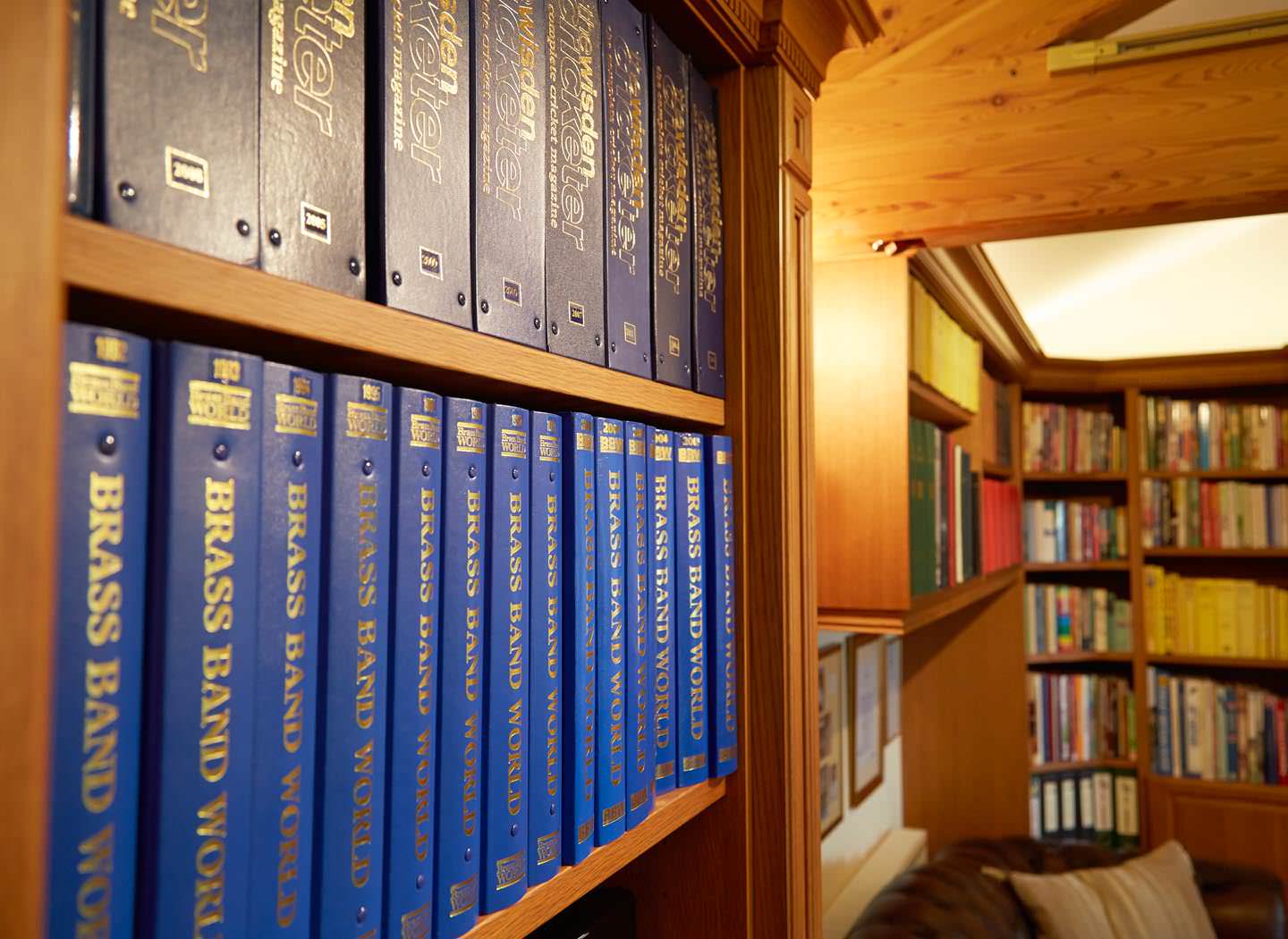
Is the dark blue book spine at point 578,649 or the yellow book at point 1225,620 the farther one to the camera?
the yellow book at point 1225,620

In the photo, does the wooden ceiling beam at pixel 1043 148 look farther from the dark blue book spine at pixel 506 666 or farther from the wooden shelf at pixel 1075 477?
the wooden shelf at pixel 1075 477

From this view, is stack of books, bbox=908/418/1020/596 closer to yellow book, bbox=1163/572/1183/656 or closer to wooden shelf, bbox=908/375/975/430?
wooden shelf, bbox=908/375/975/430

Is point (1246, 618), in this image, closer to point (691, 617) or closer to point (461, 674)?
point (691, 617)

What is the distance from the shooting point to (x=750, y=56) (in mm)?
968

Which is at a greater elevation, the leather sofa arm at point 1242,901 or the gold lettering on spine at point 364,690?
the gold lettering on spine at point 364,690

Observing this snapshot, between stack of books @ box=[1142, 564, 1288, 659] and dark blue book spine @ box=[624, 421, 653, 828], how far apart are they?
313 cm

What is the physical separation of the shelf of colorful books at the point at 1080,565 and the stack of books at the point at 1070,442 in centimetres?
34

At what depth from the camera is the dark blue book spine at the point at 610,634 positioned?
2.41ft

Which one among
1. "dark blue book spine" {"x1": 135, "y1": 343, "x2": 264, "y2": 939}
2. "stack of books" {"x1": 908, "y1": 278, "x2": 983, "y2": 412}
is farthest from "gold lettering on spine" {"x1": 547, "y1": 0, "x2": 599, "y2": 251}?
"stack of books" {"x1": 908, "y1": 278, "x2": 983, "y2": 412}

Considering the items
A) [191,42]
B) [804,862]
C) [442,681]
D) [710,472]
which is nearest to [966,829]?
[804,862]

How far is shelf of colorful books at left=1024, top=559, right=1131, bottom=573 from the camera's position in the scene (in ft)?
11.1

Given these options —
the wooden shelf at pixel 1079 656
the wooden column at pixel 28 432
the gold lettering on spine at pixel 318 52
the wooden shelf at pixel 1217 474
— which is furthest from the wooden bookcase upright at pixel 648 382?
the wooden shelf at pixel 1217 474

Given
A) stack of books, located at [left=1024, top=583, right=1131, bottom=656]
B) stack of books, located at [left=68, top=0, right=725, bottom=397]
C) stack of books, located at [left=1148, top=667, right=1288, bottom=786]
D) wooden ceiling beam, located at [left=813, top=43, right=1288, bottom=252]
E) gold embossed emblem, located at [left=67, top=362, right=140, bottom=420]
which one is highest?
wooden ceiling beam, located at [left=813, top=43, right=1288, bottom=252]

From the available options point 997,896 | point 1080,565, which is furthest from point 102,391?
point 1080,565
